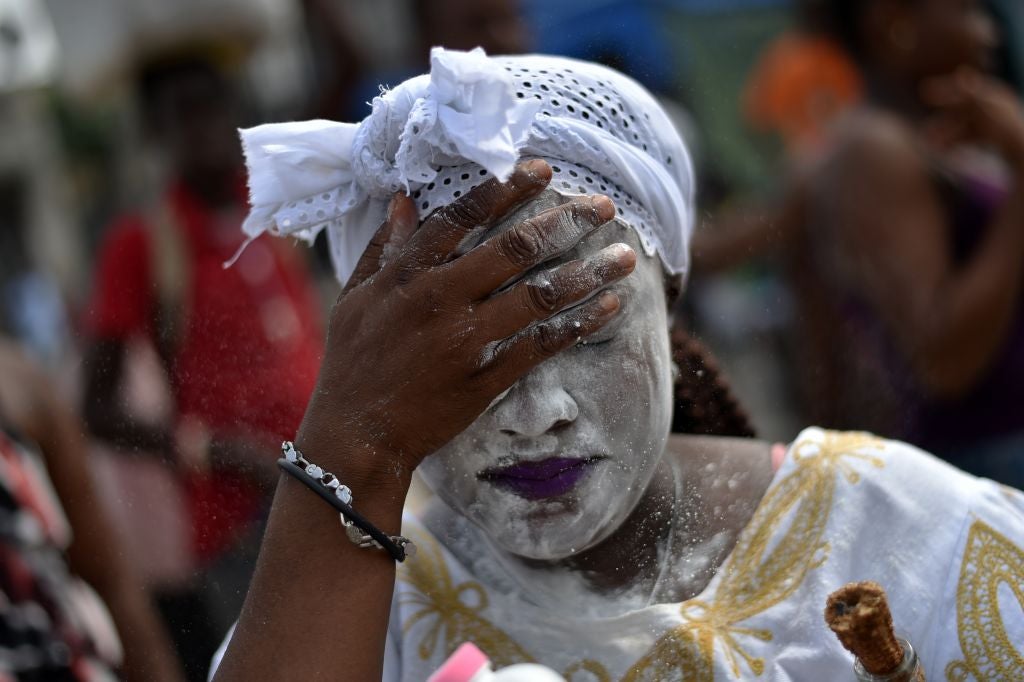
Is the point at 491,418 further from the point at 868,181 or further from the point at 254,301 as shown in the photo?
the point at 868,181

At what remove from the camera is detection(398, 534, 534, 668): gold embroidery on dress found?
167 cm

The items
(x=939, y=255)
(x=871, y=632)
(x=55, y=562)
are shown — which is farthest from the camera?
(x=939, y=255)

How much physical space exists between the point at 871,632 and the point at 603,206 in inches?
21.5

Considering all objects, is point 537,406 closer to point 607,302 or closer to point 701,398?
Result: point 607,302

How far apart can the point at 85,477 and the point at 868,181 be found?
200 centimetres

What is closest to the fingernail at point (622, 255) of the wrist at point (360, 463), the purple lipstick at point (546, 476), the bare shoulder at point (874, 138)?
the purple lipstick at point (546, 476)

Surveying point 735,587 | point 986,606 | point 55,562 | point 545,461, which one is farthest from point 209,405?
point 986,606

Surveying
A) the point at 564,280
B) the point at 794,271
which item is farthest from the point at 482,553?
the point at 794,271

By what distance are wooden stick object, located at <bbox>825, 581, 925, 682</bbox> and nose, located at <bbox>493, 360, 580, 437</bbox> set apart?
37 centimetres

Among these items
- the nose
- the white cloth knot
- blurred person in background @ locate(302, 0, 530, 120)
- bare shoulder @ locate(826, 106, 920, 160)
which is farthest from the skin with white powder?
bare shoulder @ locate(826, 106, 920, 160)

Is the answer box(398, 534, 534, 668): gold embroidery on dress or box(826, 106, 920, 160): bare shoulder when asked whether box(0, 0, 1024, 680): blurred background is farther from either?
box(398, 534, 534, 668): gold embroidery on dress

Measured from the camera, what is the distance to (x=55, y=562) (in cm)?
249

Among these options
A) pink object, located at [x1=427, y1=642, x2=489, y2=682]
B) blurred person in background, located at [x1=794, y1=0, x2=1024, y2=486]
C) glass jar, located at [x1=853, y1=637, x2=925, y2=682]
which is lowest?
blurred person in background, located at [x1=794, y1=0, x2=1024, y2=486]

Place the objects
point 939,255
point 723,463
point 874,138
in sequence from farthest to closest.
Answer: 1. point 874,138
2. point 939,255
3. point 723,463
